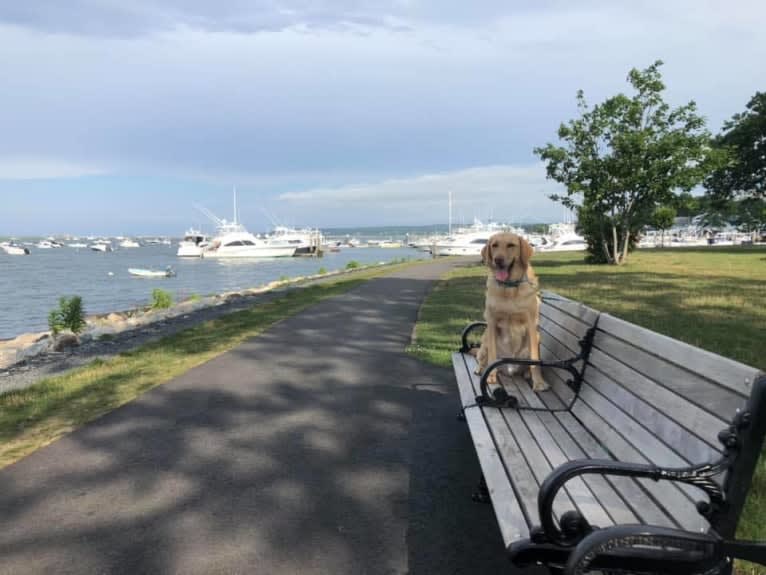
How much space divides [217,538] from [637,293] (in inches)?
504

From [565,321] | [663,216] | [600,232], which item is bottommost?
[565,321]

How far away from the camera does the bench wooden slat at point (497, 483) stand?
7.63ft

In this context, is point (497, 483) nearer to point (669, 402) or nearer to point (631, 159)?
point (669, 402)

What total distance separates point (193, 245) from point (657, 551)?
90.1 meters

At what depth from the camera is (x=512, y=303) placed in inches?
182

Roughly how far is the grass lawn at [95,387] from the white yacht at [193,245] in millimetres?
77191

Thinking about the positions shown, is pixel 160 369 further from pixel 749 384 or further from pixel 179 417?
pixel 749 384

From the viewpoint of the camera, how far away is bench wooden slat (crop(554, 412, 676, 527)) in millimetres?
2387

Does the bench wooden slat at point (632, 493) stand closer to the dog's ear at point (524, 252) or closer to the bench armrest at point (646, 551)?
the bench armrest at point (646, 551)

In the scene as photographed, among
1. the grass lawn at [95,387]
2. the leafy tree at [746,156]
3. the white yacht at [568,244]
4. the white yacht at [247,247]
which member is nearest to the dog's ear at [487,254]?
the grass lawn at [95,387]

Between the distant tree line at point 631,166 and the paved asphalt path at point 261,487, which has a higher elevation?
the distant tree line at point 631,166

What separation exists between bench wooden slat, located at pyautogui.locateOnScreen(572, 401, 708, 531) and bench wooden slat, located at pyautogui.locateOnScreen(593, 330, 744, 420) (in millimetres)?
366

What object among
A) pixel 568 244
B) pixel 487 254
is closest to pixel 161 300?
pixel 487 254

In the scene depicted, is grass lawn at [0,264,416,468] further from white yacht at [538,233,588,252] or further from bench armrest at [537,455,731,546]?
white yacht at [538,233,588,252]
